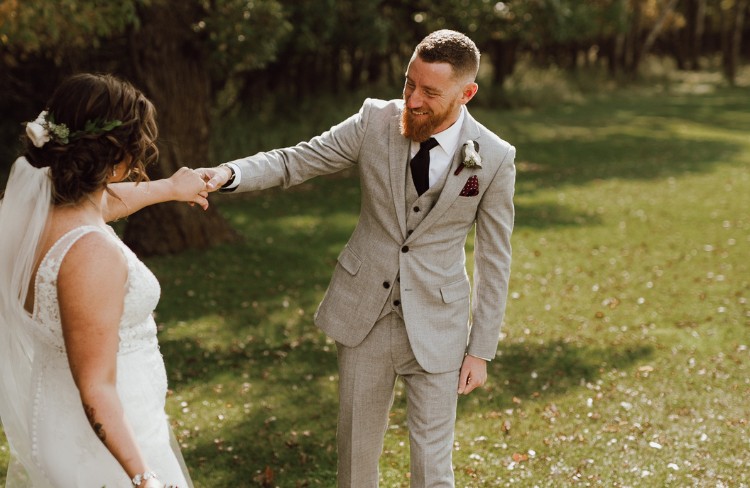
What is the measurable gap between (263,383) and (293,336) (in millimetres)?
1234

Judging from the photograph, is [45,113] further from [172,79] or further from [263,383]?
[172,79]

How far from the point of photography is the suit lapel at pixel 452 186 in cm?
372

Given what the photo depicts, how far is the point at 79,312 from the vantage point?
2.48m

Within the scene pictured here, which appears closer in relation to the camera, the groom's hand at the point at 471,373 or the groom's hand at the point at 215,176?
the groom's hand at the point at 215,176

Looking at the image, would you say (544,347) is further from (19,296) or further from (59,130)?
(59,130)

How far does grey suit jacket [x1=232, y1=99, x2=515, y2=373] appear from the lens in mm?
3775

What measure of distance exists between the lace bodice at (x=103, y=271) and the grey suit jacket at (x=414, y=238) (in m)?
1.11

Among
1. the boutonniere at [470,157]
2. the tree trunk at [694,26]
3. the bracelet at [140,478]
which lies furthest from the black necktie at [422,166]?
the tree trunk at [694,26]

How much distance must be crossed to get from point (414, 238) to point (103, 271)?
1.63m

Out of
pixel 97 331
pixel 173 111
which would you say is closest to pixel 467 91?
pixel 97 331

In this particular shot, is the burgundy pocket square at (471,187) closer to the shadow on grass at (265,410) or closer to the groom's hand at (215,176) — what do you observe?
the groom's hand at (215,176)

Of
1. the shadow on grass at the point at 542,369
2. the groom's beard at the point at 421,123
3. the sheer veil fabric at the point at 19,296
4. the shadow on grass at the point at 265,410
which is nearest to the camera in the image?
the sheer veil fabric at the point at 19,296

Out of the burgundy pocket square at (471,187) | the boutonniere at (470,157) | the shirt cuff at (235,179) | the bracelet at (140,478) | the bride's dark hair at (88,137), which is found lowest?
the bracelet at (140,478)

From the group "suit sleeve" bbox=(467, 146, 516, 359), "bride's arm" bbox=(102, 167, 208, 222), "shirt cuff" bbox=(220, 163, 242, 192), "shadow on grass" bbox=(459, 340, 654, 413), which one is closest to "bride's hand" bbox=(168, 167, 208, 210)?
"bride's arm" bbox=(102, 167, 208, 222)
